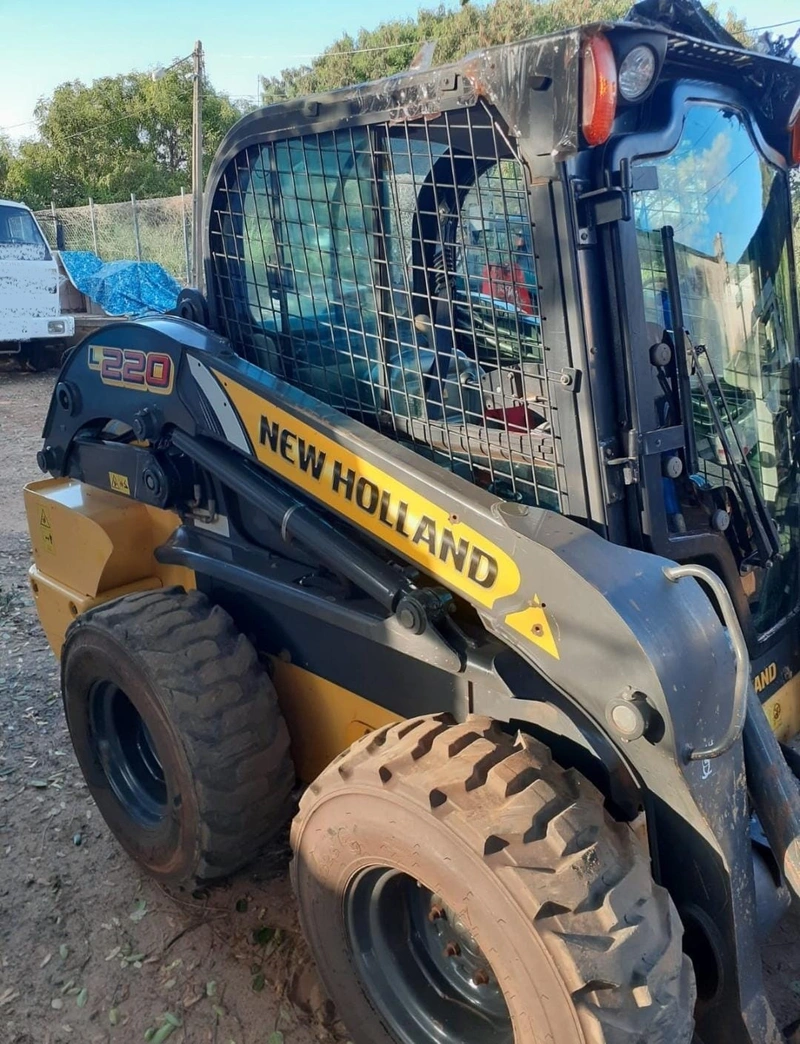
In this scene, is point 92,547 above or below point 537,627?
above

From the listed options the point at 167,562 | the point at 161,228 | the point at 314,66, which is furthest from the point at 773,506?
the point at 314,66

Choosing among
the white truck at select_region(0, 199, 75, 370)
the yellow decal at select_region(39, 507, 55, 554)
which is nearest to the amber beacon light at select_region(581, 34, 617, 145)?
the yellow decal at select_region(39, 507, 55, 554)

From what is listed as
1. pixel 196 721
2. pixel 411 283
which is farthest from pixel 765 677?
pixel 196 721

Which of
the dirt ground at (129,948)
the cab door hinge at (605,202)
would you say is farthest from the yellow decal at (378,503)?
the dirt ground at (129,948)

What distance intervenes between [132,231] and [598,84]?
17.8 metres

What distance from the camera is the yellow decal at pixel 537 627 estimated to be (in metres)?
1.97

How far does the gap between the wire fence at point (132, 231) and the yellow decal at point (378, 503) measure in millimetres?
14331

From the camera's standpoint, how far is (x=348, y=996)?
7.73 ft

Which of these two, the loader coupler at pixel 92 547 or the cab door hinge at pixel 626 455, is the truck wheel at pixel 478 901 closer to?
the cab door hinge at pixel 626 455

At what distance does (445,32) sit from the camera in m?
30.2

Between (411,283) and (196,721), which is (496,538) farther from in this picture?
(196,721)

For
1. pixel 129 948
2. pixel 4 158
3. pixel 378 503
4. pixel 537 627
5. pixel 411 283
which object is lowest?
pixel 129 948

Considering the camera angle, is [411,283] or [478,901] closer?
[478,901]

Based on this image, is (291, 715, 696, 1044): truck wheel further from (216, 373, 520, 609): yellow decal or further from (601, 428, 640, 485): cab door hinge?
(601, 428, 640, 485): cab door hinge
